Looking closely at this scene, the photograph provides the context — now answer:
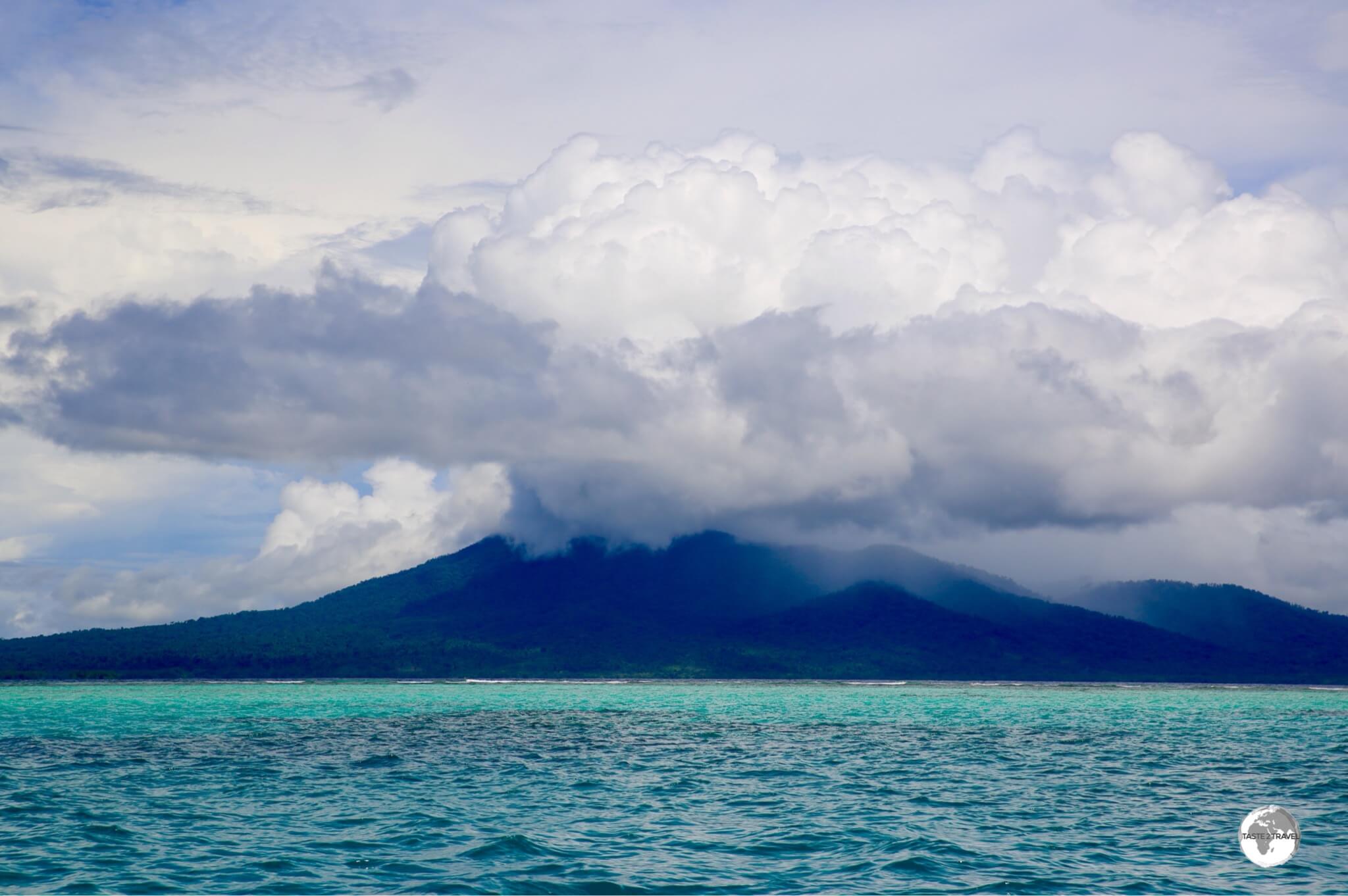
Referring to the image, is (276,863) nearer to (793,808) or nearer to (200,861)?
(200,861)

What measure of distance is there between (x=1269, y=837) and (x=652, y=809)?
22611 mm

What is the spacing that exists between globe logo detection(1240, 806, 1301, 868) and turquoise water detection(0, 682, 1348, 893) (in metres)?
0.56

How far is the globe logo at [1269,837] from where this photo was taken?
36.9m

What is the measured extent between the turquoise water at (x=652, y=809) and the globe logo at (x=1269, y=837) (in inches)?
22.0

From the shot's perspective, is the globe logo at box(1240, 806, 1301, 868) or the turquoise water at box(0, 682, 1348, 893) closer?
the turquoise water at box(0, 682, 1348, 893)

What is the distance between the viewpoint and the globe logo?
36.9 meters

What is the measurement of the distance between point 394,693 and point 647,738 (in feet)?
397

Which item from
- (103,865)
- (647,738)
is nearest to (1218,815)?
(103,865)

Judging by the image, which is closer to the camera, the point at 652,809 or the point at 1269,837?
the point at 1269,837

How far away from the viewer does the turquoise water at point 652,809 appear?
115ft

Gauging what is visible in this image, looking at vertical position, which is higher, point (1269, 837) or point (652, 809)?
point (1269, 837)

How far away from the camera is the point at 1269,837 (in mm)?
38531

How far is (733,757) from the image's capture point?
226 ft

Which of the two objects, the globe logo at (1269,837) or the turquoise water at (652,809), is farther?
the globe logo at (1269,837)
